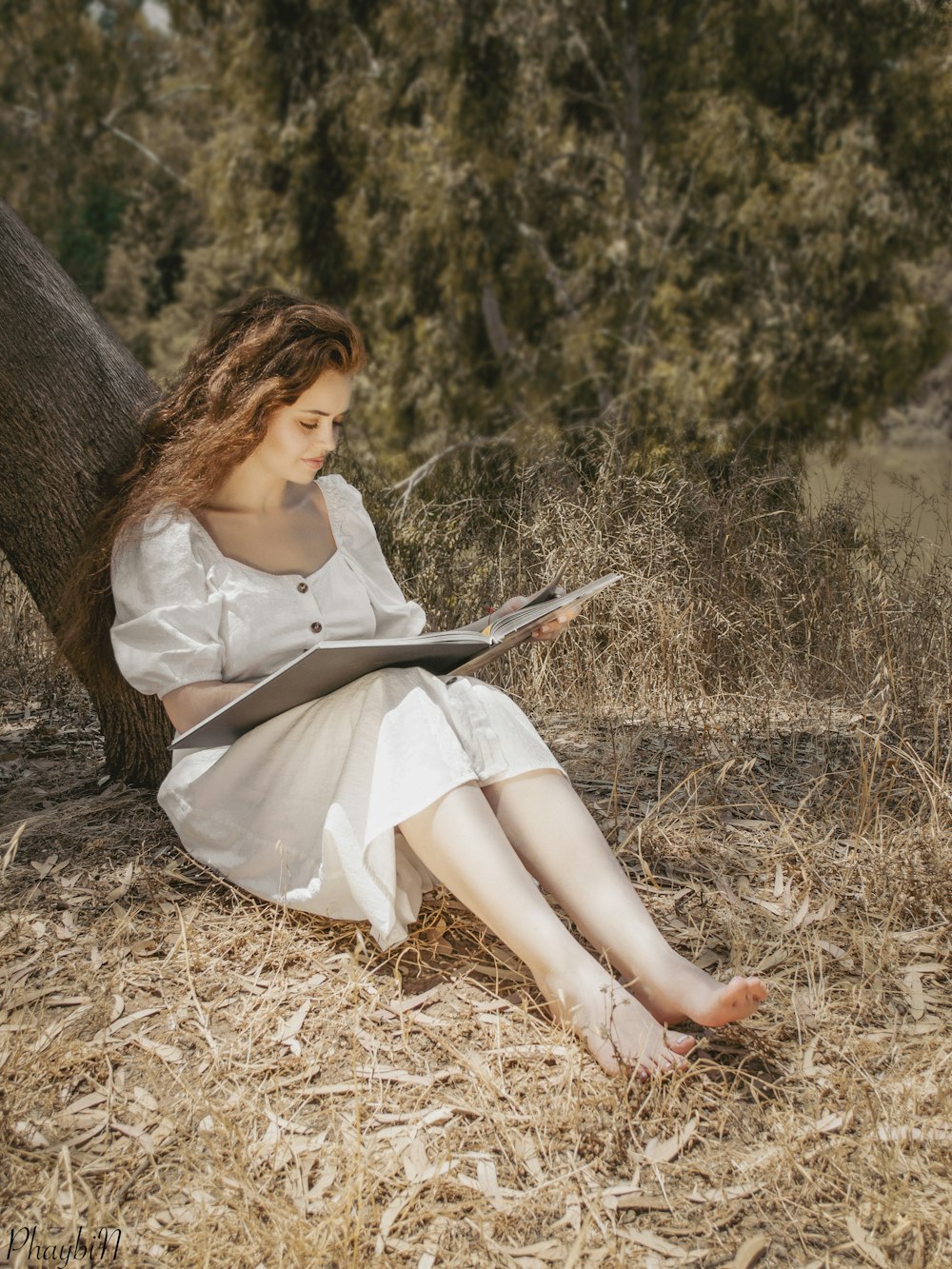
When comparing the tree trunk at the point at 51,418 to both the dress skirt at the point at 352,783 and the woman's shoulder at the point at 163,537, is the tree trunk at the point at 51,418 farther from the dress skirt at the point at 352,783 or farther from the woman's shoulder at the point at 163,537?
the dress skirt at the point at 352,783

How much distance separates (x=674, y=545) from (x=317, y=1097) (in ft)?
7.84

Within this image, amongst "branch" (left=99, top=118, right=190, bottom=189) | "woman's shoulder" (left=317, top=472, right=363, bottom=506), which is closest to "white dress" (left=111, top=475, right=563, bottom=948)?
"woman's shoulder" (left=317, top=472, right=363, bottom=506)

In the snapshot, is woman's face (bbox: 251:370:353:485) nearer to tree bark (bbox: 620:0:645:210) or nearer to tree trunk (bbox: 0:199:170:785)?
tree trunk (bbox: 0:199:170:785)

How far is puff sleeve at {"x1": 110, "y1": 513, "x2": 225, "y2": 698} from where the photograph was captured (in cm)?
205

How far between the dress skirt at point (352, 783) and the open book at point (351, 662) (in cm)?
3

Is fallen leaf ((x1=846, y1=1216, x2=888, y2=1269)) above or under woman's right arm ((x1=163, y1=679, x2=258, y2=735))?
under

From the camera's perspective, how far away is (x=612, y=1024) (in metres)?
1.64

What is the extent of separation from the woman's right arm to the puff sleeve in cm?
2

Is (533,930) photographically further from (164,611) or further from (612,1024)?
(164,611)

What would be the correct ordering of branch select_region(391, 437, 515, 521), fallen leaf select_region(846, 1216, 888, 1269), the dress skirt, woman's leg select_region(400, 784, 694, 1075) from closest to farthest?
fallen leaf select_region(846, 1216, 888, 1269) < woman's leg select_region(400, 784, 694, 1075) < the dress skirt < branch select_region(391, 437, 515, 521)

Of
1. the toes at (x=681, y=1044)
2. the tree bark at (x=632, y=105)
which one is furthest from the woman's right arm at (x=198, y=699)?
the tree bark at (x=632, y=105)

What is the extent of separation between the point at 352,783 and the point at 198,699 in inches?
13.6

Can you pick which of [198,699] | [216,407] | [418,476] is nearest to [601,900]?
[198,699]

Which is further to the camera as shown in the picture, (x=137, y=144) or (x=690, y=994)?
(x=137, y=144)
